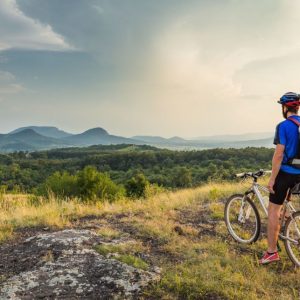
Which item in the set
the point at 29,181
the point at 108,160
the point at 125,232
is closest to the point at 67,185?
the point at 125,232

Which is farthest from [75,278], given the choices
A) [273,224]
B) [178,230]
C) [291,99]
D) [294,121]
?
[291,99]

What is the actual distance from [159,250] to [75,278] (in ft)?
6.04

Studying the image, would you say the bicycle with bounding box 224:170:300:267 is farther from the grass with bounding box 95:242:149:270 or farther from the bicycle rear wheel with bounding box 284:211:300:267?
the grass with bounding box 95:242:149:270

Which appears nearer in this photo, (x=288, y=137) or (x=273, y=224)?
(x=288, y=137)

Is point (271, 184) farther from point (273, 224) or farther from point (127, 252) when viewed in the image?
point (127, 252)

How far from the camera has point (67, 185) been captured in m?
41.8

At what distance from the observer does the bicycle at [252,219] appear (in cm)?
541

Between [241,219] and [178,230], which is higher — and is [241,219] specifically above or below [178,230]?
above

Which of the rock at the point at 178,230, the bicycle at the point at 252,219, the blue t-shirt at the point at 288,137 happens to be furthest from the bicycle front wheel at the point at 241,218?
the blue t-shirt at the point at 288,137

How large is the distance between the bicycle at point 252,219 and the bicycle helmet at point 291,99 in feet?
4.60

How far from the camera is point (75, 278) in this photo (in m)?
4.80

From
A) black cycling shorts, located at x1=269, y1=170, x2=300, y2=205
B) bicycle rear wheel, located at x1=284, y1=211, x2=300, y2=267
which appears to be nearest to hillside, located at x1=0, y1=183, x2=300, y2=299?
bicycle rear wheel, located at x1=284, y1=211, x2=300, y2=267

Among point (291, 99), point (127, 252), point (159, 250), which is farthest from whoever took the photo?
point (159, 250)

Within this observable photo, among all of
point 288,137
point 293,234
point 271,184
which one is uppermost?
point 288,137
